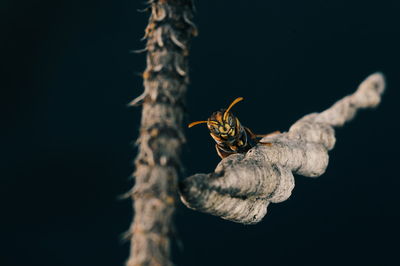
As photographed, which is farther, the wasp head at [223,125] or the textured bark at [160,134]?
the wasp head at [223,125]

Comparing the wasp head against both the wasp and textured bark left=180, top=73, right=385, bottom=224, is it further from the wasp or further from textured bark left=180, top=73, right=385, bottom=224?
textured bark left=180, top=73, right=385, bottom=224

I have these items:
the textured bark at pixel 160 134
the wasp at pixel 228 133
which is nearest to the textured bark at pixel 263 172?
the wasp at pixel 228 133

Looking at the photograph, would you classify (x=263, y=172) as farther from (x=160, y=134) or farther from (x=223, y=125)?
(x=160, y=134)

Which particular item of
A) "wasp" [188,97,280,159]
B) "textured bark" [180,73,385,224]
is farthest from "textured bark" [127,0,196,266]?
"wasp" [188,97,280,159]

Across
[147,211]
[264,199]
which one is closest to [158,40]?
[147,211]

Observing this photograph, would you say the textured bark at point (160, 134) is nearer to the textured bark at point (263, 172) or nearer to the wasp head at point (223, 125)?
the textured bark at point (263, 172)

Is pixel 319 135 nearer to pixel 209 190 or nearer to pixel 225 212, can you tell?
pixel 225 212
